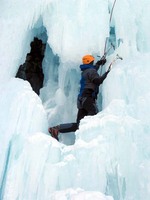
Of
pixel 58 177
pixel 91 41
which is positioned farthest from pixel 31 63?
pixel 58 177

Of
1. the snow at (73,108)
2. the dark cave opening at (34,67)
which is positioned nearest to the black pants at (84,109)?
the snow at (73,108)

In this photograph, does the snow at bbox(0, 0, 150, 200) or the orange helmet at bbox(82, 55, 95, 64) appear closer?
the snow at bbox(0, 0, 150, 200)

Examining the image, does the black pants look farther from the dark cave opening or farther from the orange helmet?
the dark cave opening

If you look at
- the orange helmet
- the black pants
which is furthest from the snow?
the orange helmet

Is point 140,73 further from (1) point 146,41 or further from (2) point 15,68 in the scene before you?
(2) point 15,68

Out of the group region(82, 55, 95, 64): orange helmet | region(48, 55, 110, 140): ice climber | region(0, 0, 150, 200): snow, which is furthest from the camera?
region(82, 55, 95, 64): orange helmet

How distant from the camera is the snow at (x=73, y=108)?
12.7ft

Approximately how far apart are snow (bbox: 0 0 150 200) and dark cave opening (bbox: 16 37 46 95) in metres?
0.12

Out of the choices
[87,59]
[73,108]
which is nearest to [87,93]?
[87,59]

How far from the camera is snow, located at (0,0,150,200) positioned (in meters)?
3.86

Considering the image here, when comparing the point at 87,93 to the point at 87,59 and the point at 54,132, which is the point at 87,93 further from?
the point at 54,132

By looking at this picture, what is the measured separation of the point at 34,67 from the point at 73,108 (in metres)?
1.23

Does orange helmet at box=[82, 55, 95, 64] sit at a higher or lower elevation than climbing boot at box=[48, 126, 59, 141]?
higher

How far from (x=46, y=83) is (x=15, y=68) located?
69 centimetres
